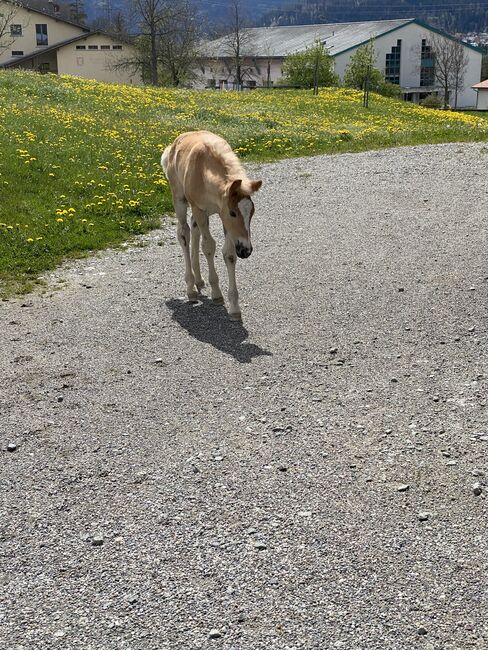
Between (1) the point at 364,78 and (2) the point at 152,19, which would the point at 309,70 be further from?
(2) the point at 152,19

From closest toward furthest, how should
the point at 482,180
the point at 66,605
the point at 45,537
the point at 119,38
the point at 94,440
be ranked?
the point at 66,605 < the point at 45,537 < the point at 94,440 < the point at 482,180 < the point at 119,38

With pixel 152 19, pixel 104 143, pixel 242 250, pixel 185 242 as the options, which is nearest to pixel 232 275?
pixel 242 250

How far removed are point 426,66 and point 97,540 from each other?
137934 mm

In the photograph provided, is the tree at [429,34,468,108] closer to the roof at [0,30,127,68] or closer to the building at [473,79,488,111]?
the building at [473,79,488,111]

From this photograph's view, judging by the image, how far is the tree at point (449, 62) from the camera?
127 meters

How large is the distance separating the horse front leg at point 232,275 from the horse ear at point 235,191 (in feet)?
2.87

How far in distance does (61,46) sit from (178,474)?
10205 centimetres

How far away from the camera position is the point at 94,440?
774 cm

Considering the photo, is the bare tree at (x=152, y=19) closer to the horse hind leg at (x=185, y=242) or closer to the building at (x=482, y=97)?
the building at (x=482, y=97)

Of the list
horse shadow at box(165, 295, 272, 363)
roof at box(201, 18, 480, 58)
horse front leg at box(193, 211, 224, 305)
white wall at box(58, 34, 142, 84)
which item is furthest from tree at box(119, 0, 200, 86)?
horse shadow at box(165, 295, 272, 363)

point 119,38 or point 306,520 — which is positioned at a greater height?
point 119,38

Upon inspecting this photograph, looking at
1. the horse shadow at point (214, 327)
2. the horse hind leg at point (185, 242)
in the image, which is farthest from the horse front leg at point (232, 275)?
the horse hind leg at point (185, 242)

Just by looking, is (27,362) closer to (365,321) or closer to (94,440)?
(94,440)

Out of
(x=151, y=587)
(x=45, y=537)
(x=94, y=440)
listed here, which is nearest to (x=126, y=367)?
(x=94, y=440)
